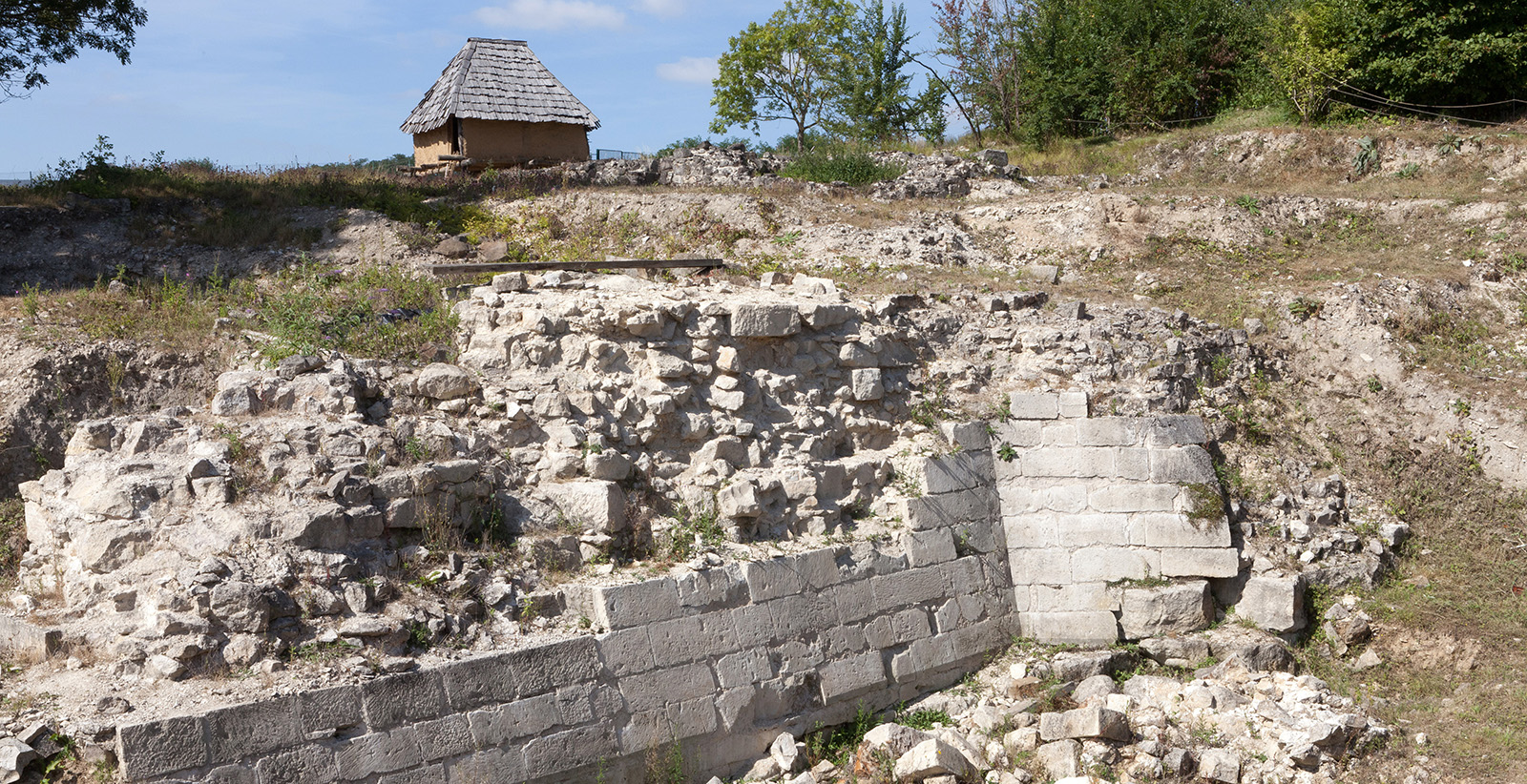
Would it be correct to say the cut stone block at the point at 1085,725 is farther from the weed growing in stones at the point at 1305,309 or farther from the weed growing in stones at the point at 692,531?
the weed growing in stones at the point at 1305,309

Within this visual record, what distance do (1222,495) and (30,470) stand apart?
1001 cm

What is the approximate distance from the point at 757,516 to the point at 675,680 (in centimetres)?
154

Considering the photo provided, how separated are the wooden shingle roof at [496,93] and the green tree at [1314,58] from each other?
43.4 ft

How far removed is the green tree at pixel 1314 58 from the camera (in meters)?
17.8

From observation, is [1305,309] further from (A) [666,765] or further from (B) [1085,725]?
(A) [666,765]

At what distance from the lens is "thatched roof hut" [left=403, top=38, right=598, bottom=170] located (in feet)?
60.8

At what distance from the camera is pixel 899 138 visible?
82.1ft

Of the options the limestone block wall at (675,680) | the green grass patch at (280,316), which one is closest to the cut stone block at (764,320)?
the limestone block wall at (675,680)

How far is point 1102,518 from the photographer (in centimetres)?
894

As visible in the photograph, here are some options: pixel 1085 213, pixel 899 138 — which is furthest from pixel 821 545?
pixel 899 138

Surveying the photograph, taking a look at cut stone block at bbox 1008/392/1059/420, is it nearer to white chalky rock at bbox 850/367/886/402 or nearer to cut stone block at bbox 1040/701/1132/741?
white chalky rock at bbox 850/367/886/402

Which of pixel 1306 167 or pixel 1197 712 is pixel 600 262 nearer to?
pixel 1197 712

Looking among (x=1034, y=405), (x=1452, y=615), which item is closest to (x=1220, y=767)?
(x=1452, y=615)

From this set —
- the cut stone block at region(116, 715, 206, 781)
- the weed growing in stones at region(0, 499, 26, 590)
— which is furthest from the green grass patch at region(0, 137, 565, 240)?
the cut stone block at region(116, 715, 206, 781)
